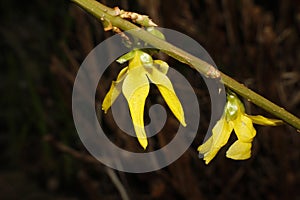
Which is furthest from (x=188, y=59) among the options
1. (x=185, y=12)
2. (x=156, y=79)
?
(x=185, y=12)

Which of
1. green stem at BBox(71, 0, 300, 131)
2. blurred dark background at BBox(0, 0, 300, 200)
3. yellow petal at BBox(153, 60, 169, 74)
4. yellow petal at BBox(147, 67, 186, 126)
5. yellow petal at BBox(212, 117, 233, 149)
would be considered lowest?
blurred dark background at BBox(0, 0, 300, 200)

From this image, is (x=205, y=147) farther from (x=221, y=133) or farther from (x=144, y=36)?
(x=144, y=36)

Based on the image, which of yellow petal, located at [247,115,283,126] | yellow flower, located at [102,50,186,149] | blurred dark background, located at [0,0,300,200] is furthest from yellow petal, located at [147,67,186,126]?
blurred dark background, located at [0,0,300,200]

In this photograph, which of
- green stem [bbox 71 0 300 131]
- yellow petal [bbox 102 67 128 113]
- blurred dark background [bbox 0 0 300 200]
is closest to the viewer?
green stem [bbox 71 0 300 131]

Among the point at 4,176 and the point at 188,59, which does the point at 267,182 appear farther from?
the point at 188,59

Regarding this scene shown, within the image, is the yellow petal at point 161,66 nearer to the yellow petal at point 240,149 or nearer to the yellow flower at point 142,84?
the yellow flower at point 142,84

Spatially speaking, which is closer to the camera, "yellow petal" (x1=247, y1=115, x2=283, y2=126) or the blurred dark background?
"yellow petal" (x1=247, y1=115, x2=283, y2=126)

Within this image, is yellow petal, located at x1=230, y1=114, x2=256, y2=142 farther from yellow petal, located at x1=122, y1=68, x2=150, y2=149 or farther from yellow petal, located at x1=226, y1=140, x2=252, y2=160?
yellow petal, located at x1=122, y1=68, x2=150, y2=149

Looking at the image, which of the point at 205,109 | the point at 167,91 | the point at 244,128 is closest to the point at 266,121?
the point at 244,128
